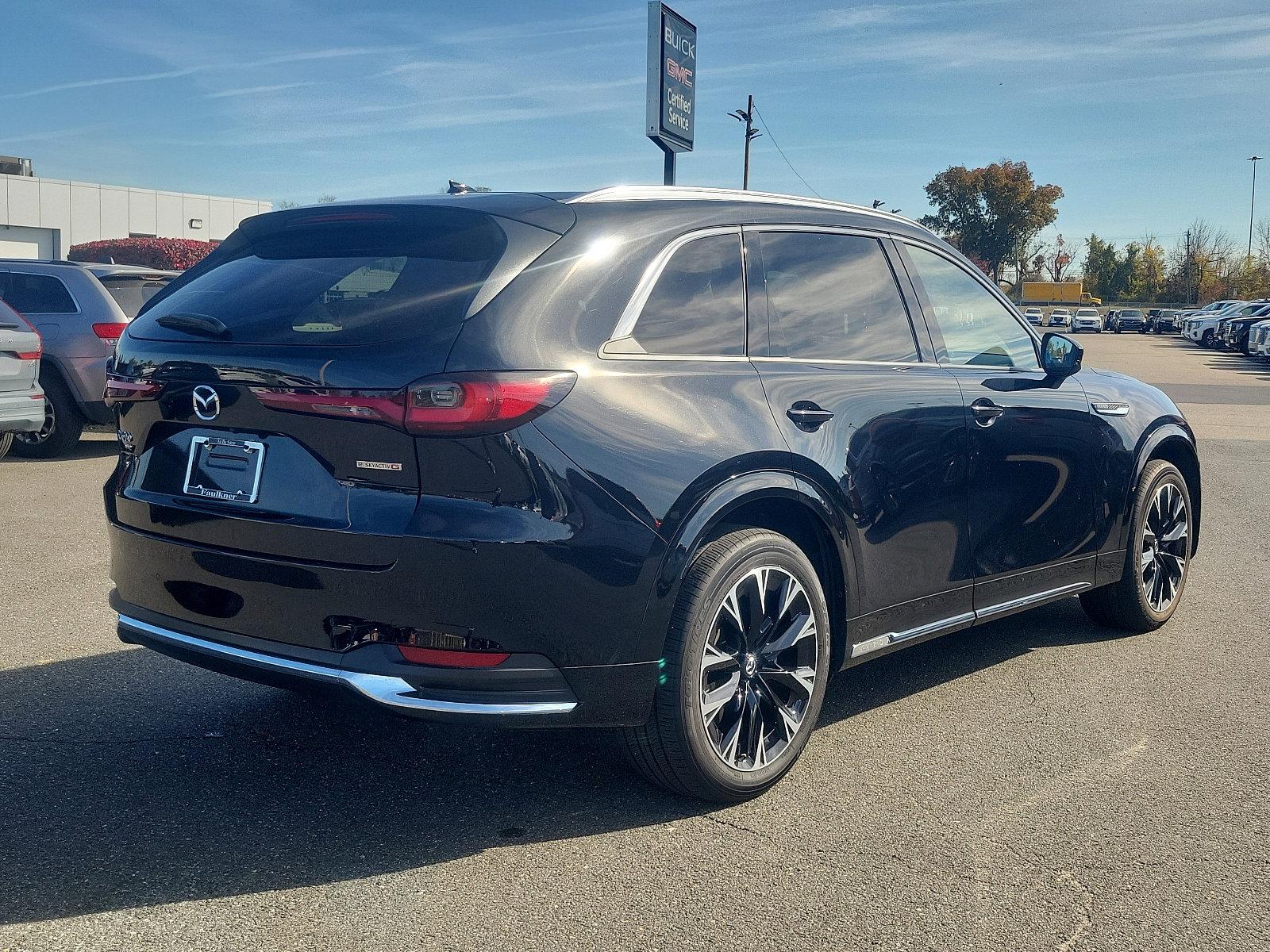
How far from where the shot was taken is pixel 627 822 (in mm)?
3664

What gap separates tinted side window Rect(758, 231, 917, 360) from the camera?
4164mm

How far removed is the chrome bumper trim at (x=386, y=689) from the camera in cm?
324

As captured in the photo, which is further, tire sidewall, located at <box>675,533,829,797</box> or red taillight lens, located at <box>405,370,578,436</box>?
tire sidewall, located at <box>675,533,829,797</box>

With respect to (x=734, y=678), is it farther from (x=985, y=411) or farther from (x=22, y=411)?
(x=22, y=411)

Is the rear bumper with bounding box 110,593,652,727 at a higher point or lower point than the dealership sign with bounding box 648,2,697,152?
lower

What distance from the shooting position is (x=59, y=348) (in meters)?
11.2

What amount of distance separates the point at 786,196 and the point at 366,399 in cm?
188

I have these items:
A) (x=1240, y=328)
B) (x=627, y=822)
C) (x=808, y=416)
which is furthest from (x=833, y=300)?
(x=1240, y=328)

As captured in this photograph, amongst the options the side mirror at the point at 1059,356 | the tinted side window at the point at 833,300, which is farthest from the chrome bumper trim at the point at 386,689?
the side mirror at the point at 1059,356

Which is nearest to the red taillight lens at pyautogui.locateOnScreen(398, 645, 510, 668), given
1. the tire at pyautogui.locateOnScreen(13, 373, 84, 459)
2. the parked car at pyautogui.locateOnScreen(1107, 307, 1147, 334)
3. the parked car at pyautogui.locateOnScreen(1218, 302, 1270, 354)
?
the tire at pyautogui.locateOnScreen(13, 373, 84, 459)

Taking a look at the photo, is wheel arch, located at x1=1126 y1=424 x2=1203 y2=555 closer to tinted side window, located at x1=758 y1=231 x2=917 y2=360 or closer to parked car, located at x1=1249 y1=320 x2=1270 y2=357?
tinted side window, located at x1=758 y1=231 x2=917 y2=360

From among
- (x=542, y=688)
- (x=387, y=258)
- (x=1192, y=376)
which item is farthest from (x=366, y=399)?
Result: (x=1192, y=376)

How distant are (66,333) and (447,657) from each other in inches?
366

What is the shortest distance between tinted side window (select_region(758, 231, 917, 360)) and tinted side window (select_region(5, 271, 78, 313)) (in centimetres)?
884
